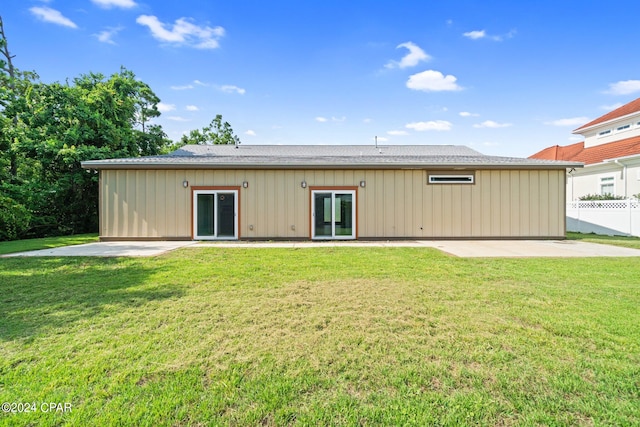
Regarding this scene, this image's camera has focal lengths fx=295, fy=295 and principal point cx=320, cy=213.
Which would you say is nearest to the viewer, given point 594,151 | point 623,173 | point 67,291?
point 67,291

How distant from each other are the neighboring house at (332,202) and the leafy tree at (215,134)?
20.2 m

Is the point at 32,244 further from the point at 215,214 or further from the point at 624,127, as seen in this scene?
the point at 624,127

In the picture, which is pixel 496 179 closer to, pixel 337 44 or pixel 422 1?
pixel 422 1

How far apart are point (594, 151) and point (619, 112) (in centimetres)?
280

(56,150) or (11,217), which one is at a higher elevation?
(56,150)

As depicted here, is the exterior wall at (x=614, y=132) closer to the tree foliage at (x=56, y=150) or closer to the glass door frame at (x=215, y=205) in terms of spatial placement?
the glass door frame at (x=215, y=205)

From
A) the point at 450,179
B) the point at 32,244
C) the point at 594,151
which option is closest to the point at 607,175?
the point at 594,151

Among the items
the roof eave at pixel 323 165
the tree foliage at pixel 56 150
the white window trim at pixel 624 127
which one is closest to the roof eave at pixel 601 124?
the white window trim at pixel 624 127

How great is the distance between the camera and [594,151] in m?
17.6

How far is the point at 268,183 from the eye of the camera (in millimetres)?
9914

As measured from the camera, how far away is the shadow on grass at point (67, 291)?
3.01 metres

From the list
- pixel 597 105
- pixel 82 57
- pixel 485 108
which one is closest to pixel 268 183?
pixel 485 108

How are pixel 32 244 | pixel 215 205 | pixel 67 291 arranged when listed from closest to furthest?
pixel 67 291
pixel 32 244
pixel 215 205

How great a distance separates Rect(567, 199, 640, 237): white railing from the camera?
10.8 m
